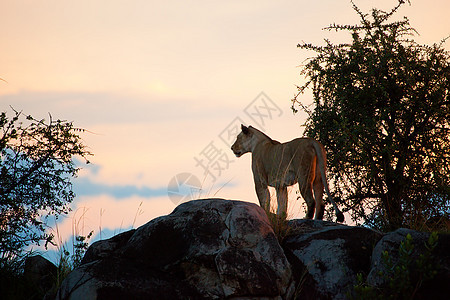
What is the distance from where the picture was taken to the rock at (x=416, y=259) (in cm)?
708

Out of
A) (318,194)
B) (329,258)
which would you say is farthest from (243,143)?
(329,258)

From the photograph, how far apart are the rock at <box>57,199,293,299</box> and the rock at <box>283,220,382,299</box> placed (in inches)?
11.9

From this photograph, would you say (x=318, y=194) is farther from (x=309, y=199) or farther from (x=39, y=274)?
(x=39, y=274)

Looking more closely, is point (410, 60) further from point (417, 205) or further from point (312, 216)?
point (312, 216)

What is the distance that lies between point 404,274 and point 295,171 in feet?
16.0

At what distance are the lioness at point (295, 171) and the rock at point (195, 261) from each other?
2.58 m

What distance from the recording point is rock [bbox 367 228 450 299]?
23.2 feet

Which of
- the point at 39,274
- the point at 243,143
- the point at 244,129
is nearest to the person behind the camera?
the point at 39,274

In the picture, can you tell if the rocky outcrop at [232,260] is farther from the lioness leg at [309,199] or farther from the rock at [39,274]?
the lioness leg at [309,199]

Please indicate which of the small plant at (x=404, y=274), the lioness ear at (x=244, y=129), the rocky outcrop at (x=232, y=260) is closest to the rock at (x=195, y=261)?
the rocky outcrop at (x=232, y=260)

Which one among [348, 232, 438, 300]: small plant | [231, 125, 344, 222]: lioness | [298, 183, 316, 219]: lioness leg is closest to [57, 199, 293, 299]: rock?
[348, 232, 438, 300]: small plant

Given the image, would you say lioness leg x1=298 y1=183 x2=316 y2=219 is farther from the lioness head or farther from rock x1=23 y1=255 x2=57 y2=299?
rock x1=23 y1=255 x2=57 y2=299

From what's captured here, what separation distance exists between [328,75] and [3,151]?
27.9ft

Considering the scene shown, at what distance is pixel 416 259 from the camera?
7223mm
